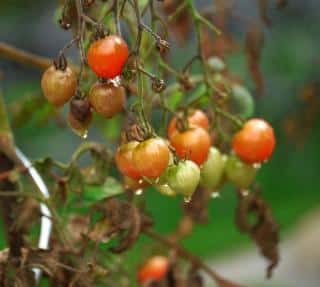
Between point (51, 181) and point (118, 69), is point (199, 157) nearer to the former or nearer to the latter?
point (118, 69)

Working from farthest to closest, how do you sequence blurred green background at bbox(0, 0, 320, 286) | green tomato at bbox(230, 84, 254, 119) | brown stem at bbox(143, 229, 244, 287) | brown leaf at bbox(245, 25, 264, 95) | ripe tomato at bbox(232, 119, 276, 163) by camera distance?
blurred green background at bbox(0, 0, 320, 286) < brown leaf at bbox(245, 25, 264, 95) < brown stem at bbox(143, 229, 244, 287) < green tomato at bbox(230, 84, 254, 119) < ripe tomato at bbox(232, 119, 276, 163)

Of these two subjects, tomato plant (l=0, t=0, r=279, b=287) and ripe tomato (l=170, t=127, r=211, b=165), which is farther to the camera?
ripe tomato (l=170, t=127, r=211, b=165)

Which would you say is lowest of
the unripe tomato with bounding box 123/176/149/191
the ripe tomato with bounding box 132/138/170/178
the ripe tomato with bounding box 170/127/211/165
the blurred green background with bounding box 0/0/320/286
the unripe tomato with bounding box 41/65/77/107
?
the ripe tomato with bounding box 132/138/170/178

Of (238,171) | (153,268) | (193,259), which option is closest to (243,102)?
(238,171)

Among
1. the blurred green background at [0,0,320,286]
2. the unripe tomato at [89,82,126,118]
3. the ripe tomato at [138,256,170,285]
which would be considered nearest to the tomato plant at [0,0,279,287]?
the unripe tomato at [89,82,126,118]

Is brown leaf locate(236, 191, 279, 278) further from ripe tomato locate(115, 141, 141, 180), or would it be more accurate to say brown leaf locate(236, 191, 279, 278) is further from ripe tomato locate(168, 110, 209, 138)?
ripe tomato locate(115, 141, 141, 180)

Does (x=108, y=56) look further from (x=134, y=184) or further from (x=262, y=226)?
(x=262, y=226)

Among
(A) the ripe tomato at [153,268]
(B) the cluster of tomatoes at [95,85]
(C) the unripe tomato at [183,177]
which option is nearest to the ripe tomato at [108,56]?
(B) the cluster of tomatoes at [95,85]
